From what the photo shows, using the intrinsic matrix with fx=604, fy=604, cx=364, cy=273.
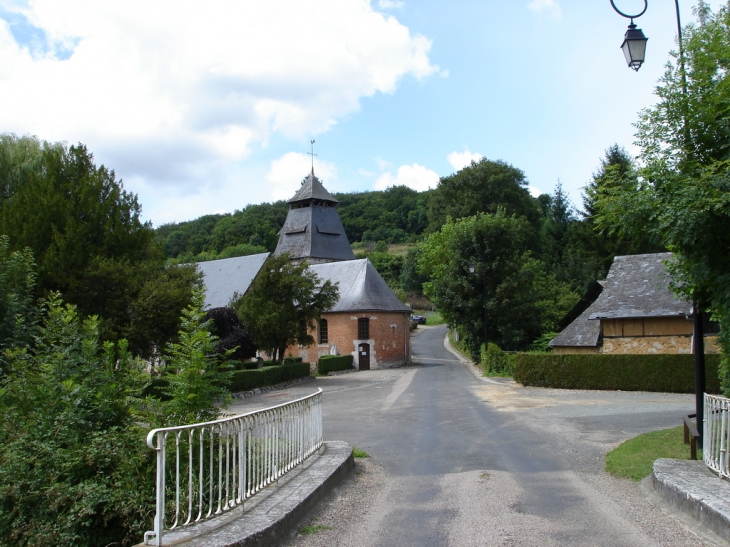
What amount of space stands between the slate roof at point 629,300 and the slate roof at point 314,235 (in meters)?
32.0

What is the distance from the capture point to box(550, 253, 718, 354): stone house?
24.3 meters

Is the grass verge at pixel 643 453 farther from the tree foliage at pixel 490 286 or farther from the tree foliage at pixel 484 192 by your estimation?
the tree foliage at pixel 484 192

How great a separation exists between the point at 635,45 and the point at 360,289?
3563cm

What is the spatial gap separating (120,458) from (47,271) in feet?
51.2

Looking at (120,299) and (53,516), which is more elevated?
(120,299)

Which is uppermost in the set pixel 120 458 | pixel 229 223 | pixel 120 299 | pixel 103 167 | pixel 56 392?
pixel 229 223

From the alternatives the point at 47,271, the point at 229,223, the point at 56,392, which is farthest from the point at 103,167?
the point at 229,223

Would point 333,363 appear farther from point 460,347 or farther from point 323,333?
point 460,347

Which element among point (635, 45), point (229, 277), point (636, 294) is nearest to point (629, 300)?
point (636, 294)

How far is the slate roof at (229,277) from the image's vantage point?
4631 cm

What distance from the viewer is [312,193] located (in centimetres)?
5919

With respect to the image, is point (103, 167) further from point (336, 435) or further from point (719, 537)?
point (719, 537)

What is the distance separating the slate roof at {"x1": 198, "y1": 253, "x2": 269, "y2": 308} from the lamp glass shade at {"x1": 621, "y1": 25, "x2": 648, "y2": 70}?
1537 inches

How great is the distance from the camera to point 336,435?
41.1ft
